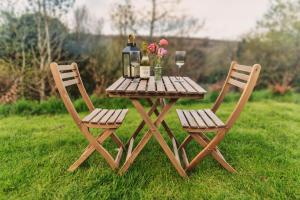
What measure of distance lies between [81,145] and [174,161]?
1.44 meters

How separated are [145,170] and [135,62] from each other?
3.76 ft

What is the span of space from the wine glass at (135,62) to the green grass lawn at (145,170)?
98 cm

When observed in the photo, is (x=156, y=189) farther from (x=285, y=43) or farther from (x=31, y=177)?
(x=285, y=43)

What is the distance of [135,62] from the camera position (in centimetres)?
297

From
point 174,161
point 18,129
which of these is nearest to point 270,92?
point 174,161

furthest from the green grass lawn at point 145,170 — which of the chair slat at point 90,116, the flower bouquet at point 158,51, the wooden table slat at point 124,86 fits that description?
the flower bouquet at point 158,51

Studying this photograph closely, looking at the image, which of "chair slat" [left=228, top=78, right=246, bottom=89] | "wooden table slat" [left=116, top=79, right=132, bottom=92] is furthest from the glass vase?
"chair slat" [left=228, top=78, right=246, bottom=89]

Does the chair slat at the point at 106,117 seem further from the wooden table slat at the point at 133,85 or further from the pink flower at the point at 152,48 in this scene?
the pink flower at the point at 152,48

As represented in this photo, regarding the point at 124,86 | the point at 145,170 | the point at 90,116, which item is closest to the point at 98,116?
the point at 90,116

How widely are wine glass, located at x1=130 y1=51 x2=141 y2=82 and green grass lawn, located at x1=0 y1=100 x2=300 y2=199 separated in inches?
38.5

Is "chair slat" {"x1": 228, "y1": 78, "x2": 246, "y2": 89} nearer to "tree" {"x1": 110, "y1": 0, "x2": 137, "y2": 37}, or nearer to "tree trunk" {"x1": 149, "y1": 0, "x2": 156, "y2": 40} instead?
"tree" {"x1": 110, "y1": 0, "x2": 137, "y2": 37}

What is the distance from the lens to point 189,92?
7.98 ft

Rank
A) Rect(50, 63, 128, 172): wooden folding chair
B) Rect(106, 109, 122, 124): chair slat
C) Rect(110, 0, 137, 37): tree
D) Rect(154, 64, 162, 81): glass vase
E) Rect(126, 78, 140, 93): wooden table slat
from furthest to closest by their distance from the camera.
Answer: Rect(110, 0, 137, 37): tree < Rect(154, 64, 162, 81): glass vase < Rect(106, 109, 122, 124): chair slat < Rect(50, 63, 128, 172): wooden folding chair < Rect(126, 78, 140, 93): wooden table slat

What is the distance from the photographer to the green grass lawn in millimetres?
2537
